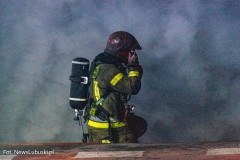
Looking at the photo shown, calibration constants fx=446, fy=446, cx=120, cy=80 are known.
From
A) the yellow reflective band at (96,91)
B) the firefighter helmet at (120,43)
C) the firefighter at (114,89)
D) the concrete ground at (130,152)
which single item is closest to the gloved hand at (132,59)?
the firefighter at (114,89)

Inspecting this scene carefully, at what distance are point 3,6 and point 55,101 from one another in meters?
1.96

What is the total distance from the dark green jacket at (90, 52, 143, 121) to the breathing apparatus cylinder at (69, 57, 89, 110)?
0.51 ft

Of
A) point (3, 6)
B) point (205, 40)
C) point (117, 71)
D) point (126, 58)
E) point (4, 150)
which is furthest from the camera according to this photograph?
point (205, 40)

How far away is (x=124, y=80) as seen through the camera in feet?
13.6

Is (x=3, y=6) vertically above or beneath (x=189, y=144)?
above

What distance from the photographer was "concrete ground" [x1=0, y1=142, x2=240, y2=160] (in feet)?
8.76

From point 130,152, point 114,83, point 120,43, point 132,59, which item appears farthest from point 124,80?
point 130,152

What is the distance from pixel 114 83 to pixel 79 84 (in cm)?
48

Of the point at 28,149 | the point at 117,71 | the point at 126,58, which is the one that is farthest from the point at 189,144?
the point at 126,58

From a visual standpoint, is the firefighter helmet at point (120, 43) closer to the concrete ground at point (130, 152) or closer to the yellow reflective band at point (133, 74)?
the yellow reflective band at point (133, 74)

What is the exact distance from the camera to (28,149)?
3096 millimetres

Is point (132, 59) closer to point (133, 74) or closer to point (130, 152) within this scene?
point (133, 74)

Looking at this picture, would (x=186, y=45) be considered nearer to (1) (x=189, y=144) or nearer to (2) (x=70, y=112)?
(2) (x=70, y=112)

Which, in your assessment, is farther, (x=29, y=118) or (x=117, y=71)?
(x=29, y=118)
